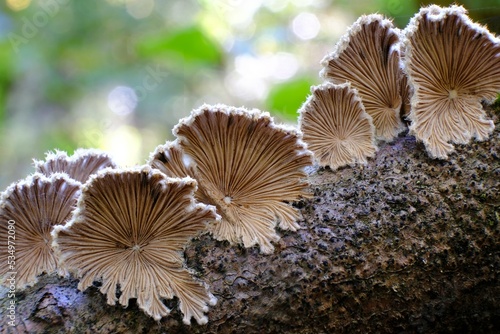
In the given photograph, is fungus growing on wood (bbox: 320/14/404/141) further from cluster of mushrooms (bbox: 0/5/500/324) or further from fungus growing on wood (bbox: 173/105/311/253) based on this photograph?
fungus growing on wood (bbox: 173/105/311/253)

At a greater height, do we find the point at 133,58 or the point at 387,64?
the point at 133,58

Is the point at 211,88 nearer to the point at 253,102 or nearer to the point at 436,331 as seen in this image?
the point at 253,102

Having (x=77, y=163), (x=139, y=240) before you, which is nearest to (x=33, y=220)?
(x=77, y=163)

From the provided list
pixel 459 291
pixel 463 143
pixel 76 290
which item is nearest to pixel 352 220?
pixel 459 291

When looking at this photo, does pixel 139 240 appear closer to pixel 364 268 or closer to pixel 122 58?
pixel 364 268

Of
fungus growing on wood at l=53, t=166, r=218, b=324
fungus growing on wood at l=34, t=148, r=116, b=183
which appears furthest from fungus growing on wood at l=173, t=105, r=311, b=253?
fungus growing on wood at l=34, t=148, r=116, b=183

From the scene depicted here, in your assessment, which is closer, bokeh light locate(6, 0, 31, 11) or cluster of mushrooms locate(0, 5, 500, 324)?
cluster of mushrooms locate(0, 5, 500, 324)
